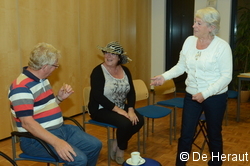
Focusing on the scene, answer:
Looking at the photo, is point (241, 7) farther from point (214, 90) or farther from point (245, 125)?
point (214, 90)

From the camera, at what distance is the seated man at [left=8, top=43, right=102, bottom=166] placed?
70.8 inches

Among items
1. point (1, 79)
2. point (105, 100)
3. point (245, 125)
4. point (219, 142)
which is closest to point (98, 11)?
point (1, 79)

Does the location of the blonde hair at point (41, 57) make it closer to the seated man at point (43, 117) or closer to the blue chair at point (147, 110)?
the seated man at point (43, 117)

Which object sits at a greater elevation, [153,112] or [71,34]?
[71,34]

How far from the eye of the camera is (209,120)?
228 centimetres

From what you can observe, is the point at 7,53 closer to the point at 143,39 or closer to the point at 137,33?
the point at 137,33

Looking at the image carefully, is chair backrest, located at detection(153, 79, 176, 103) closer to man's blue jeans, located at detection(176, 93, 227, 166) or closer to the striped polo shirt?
man's blue jeans, located at detection(176, 93, 227, 166)

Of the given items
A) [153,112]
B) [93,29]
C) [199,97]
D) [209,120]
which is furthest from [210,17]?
[93,29]

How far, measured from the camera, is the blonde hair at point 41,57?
6.34 feet

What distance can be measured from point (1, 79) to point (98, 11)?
229 cm

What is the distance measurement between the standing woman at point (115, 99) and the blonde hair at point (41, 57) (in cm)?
86

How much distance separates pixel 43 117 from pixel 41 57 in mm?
420

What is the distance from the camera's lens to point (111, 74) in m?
2.91

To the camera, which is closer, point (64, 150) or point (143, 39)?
point (64, 150)
